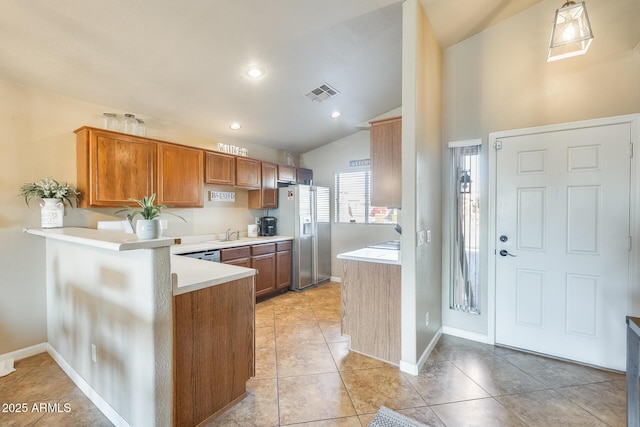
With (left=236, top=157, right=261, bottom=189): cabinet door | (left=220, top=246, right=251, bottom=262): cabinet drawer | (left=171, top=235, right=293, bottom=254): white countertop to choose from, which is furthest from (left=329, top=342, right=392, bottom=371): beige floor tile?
(left=236, top=157, right=261, bottom=189): cabinet door

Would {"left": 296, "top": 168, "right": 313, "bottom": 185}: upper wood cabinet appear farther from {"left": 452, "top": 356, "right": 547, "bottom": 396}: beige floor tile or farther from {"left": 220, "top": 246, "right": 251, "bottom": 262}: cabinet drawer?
{"left": 452, "top": 356, "right": 547, "bottom": 396}: beige floor tile

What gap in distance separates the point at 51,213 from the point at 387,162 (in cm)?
325

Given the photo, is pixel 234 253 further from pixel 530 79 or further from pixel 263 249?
pixel 530 79

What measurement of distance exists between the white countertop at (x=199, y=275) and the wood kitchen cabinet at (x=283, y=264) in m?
2.23

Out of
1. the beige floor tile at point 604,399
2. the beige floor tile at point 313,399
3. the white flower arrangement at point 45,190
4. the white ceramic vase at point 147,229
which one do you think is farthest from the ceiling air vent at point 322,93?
the beige floor tile at point 604,399

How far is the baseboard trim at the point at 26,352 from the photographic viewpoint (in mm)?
2515

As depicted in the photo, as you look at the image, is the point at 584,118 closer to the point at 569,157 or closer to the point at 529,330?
the point at 569,157

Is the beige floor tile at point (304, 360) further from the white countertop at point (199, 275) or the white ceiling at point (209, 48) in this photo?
the white ceiling at point (209, 48)

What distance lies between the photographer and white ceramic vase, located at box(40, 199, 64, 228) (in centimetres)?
249

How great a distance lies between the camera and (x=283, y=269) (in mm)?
4531

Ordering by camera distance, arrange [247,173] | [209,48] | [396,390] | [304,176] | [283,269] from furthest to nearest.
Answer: [304,176] < [283,269] < [247,173] < [209,48] < [396,390]

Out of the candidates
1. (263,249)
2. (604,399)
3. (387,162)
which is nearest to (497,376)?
(604,399)

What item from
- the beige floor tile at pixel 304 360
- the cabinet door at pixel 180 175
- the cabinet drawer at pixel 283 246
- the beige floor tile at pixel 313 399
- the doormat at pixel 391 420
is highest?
the cabinet door at pixel 180 175

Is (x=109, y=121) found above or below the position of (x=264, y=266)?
above
